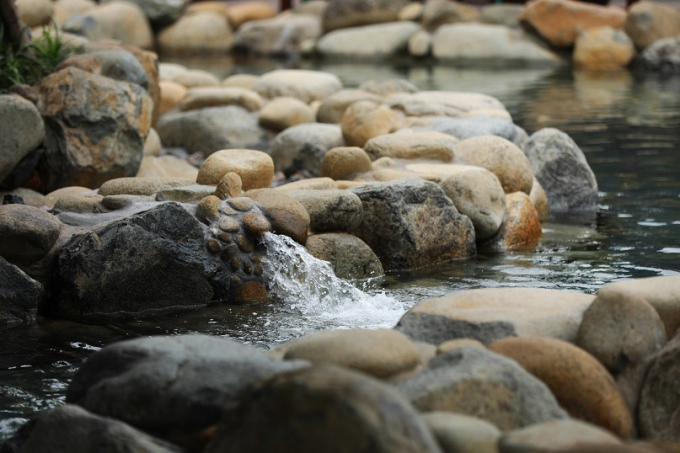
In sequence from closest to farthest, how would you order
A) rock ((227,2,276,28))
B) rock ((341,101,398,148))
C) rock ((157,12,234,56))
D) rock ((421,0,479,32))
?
rock ((341,101,398,148)) < rock ((421,0,479,32)) < rock ((157,12,234,56)) < rock ((227,2,276,28))

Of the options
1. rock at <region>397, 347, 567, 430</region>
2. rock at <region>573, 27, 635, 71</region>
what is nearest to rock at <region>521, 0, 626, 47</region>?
rock at <region>573, 27, 635, 71</region>

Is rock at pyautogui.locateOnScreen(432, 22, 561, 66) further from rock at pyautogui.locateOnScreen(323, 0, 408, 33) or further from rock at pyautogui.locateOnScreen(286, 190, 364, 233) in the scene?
rock at pyautogui.locateOnScreen(286, 190, 364, 233)

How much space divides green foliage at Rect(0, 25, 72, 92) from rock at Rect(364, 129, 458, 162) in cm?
322

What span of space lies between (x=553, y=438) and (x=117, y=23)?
21.8m

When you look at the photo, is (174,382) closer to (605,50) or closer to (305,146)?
(305,146)

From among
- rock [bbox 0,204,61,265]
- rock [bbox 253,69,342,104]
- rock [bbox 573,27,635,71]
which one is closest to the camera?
rock [bbox 0,204,61,265]

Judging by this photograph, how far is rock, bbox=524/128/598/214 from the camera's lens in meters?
9.34

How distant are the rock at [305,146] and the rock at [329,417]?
717cm

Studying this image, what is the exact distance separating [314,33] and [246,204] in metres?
18.7

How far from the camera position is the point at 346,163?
8234mm

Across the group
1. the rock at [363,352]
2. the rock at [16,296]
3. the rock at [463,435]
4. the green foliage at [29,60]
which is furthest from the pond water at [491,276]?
the green foliage at [29,60]

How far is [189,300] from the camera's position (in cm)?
627

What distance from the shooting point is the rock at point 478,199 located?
780cm

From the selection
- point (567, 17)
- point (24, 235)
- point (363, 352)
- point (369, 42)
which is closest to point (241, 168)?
point (24, 235)
